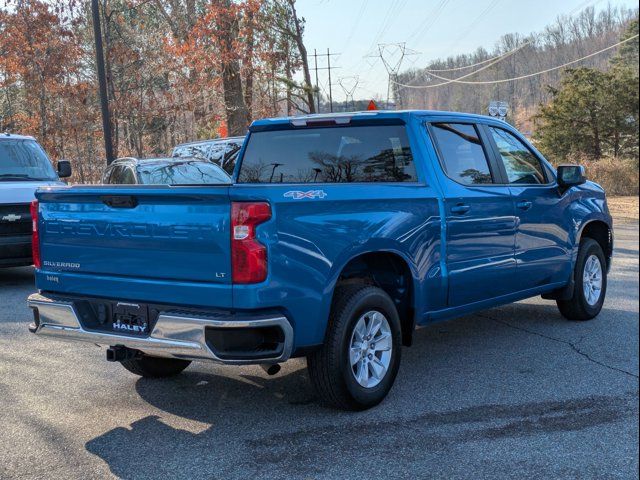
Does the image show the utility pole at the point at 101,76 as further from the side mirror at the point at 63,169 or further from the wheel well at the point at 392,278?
the wheel well at the point at 392,278

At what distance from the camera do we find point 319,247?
4246mm

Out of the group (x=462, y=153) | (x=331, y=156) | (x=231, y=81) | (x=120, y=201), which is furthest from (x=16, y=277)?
(x=231, y=81)

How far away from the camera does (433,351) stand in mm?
6082

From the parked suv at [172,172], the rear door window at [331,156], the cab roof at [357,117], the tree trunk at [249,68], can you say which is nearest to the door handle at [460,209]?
the rear door window at [331,156]

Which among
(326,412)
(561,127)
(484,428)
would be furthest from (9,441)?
(561,127)

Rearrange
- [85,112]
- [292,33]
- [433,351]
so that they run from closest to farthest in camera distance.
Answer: [433,351] < [292,33] < [85,112]

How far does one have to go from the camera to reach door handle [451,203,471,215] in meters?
5.21

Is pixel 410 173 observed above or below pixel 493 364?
above

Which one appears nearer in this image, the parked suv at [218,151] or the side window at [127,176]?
the side window at [127,176]

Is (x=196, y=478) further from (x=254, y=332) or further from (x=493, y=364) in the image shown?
(x=493, y=364)

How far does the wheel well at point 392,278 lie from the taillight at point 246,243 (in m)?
0.96

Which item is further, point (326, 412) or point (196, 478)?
point (326, 412)

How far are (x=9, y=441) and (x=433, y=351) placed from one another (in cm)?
334

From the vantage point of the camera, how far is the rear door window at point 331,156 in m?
5.24
